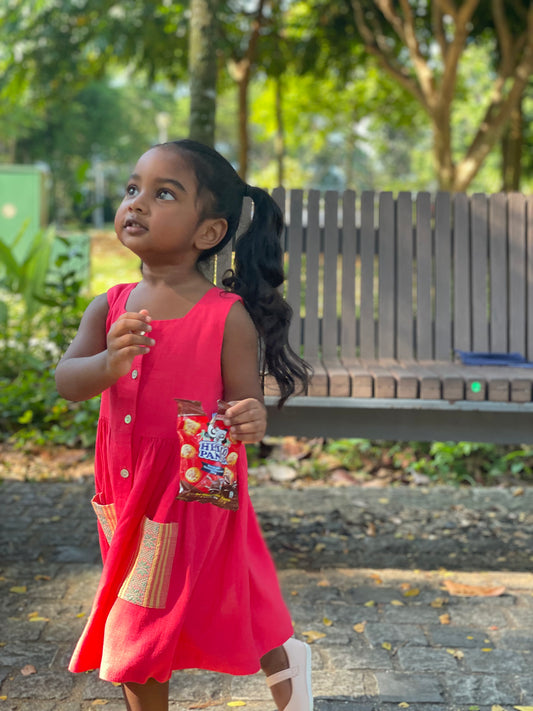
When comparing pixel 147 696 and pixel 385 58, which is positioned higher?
pixel 385 58

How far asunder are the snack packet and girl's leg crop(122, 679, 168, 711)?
1.36ft

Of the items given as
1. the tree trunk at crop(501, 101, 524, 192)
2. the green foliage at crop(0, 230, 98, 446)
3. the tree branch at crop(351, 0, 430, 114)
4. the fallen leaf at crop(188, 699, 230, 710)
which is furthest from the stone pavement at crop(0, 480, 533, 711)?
the tree trunk at crop(501, 101, 524, 192)

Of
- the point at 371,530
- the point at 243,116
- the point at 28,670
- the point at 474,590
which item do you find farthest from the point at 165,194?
the point at 243,116

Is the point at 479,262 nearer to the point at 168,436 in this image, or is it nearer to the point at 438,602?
the point at 438,602

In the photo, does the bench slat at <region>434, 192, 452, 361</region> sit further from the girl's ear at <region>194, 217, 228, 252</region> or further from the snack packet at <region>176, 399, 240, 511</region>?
the snack packet at <region>176, 399, 240, 511</region>

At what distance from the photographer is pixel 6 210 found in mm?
12383

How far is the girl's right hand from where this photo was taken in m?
1.62

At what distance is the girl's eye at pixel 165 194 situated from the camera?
1.75 m

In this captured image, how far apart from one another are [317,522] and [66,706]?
178 centimetres

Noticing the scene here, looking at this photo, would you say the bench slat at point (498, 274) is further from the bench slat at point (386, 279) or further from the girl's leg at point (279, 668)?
the girl's leg at point (279, 668)

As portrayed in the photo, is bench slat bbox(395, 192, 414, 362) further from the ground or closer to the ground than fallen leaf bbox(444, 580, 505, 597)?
further from the ground

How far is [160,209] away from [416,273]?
2.33m

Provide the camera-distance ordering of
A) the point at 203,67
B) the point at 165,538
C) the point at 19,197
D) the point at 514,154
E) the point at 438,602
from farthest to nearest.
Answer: the point at 19,197
the point at 514,154
the point at 203,67
the point at 438,602
the point at 165,538

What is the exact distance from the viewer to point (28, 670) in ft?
8.16
